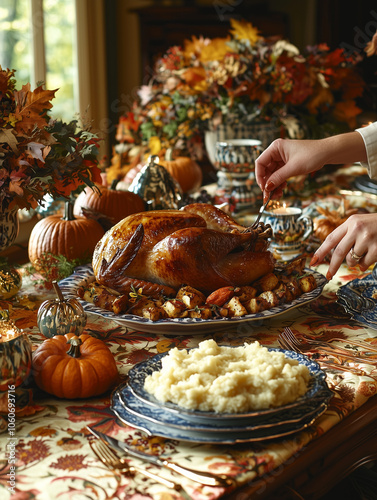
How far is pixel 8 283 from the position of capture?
153 centimetres

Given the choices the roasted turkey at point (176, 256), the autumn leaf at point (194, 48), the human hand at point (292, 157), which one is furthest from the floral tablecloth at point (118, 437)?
the autumn leaf at point (194, 48)

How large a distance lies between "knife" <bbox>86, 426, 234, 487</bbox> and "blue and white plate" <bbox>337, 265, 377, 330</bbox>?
62cm

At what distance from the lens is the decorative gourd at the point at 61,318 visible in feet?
4.02

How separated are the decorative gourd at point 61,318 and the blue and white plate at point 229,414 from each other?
0.25m

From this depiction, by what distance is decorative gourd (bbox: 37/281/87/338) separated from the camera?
1.23 metres

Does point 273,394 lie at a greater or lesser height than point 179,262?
lesser

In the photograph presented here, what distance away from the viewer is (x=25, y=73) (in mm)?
4273

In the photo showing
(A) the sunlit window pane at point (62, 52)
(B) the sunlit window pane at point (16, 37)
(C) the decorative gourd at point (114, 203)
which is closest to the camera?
(C) the decorative gourd at point (114, 203)

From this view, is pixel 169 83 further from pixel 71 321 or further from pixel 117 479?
pixel 117 479

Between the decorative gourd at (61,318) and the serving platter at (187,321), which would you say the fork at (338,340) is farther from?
the decorative gourd at (61,318)

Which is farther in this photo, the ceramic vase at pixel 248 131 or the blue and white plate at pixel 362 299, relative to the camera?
the ceramic vase at pixel 248 131

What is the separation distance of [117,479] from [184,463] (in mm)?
96

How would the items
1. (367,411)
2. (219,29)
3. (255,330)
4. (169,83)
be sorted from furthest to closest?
(219,29), (169,83), (255,330), (367,411)

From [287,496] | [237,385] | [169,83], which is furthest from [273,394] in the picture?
[169,83]
